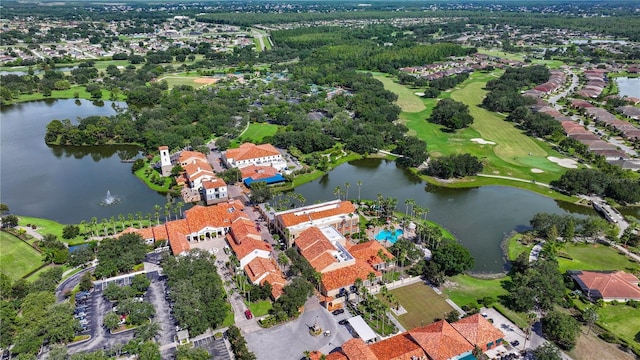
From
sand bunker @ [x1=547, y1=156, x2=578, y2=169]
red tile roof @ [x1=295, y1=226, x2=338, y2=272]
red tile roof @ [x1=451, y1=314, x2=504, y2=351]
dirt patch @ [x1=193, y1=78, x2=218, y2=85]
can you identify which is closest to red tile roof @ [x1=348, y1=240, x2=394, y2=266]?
red tile roof @ [x1=295, y1=226, x2=338, y2=272]

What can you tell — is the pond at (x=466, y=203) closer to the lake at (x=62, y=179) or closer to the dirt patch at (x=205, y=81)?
the lake at (x=62, y=179)

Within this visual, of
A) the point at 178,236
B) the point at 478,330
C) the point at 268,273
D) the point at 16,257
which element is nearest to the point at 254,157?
the point at 178,236

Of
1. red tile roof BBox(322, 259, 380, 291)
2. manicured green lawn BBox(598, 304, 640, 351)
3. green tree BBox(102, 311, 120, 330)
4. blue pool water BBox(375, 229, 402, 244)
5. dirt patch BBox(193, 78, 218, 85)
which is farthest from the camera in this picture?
dirt patch BBox(193, 78, 218, 85)

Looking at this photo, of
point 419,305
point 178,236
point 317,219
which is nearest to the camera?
point 419,305

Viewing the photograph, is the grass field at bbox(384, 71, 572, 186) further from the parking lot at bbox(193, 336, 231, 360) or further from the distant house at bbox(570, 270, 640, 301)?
the parking lot at bbox(193, 336, 231, 360)

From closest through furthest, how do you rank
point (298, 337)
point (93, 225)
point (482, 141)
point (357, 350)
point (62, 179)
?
1. point (357, 350)
2. point (298, 337)
3. point (93, 225)
4. point (62, 179)
5. point (482, 141)

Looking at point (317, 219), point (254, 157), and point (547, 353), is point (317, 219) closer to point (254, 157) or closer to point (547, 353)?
point (254, 157)

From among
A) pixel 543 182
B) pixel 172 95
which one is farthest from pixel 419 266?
pixel 172 95
